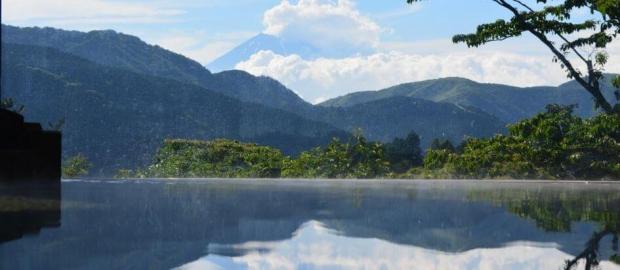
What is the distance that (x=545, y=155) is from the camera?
2814 centimetres

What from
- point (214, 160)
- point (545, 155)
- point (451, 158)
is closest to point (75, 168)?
point (214, 160)

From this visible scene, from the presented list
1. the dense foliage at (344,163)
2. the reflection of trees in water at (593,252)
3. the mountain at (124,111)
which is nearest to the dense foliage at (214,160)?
the dense foliage at (344,163)

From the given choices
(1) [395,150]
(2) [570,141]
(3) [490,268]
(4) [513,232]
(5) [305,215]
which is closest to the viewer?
(3) [490,268]

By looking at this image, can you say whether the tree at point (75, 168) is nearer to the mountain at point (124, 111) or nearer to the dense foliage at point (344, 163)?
the dense foliage at point (344, 163)

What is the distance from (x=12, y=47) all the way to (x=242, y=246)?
172m

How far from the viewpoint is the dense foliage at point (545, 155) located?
27734mm

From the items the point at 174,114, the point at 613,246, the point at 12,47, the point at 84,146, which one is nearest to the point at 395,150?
the point at 613,246

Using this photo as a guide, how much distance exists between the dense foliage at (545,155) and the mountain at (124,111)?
6637 centimetres

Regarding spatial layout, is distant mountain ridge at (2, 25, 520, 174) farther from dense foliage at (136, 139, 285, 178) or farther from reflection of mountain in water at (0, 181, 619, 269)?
reflection of mountain in water at (0, 181, 619, 269)

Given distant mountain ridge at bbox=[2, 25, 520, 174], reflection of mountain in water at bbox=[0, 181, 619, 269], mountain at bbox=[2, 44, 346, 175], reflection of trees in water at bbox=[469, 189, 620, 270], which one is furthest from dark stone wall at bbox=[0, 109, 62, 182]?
distant mountain ridge at bbox=[2, 25, 520, 174]

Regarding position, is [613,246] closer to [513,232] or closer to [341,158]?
[513,232]

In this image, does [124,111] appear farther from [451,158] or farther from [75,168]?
[451,158]

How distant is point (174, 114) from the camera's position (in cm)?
14112

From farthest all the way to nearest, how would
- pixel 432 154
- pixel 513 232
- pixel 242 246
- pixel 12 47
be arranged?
pixel 12 47, pixel 432 154, pixel 513 232, pixel 242 246
